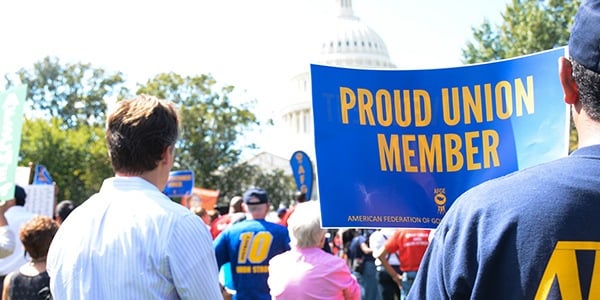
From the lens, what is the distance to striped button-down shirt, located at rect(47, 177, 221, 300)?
8.32 feet

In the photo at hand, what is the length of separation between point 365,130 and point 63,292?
2.05 m

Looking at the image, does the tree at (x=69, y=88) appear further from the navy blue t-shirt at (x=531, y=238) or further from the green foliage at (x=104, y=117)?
the navy blue t-shirt at (x=531, y=238)

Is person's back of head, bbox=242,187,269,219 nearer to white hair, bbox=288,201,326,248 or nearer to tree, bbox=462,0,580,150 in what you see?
white hair, bbox=288,201,326,248

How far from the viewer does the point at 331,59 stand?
10375cm

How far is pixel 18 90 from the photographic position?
7.46 meters

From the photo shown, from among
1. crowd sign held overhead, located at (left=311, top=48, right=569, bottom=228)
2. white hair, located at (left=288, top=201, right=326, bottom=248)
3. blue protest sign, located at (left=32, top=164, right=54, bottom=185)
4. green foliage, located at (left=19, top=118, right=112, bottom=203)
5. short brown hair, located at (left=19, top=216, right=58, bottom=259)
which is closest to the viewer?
crowd sign held overhead, located at (left=311, top=48, right=569, bottom=228)

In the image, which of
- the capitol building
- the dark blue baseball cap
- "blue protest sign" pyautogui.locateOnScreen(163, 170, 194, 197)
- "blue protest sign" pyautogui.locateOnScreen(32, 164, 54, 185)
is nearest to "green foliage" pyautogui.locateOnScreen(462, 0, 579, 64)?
"blue protest sign" pyautogui.locateOnScreen(163, 170, 194, 197)

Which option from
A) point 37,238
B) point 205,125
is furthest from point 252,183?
point 37,238

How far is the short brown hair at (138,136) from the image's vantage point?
2.78m

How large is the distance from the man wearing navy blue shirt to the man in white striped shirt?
1062 millimetres

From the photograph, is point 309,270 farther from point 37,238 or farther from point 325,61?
Result: point 325,61

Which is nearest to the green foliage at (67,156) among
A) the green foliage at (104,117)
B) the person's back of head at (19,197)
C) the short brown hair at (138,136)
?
the green foliage at (104,117)

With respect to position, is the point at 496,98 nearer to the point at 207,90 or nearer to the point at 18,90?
the point at 18,90

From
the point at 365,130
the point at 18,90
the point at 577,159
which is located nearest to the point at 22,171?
the point at 18,90
